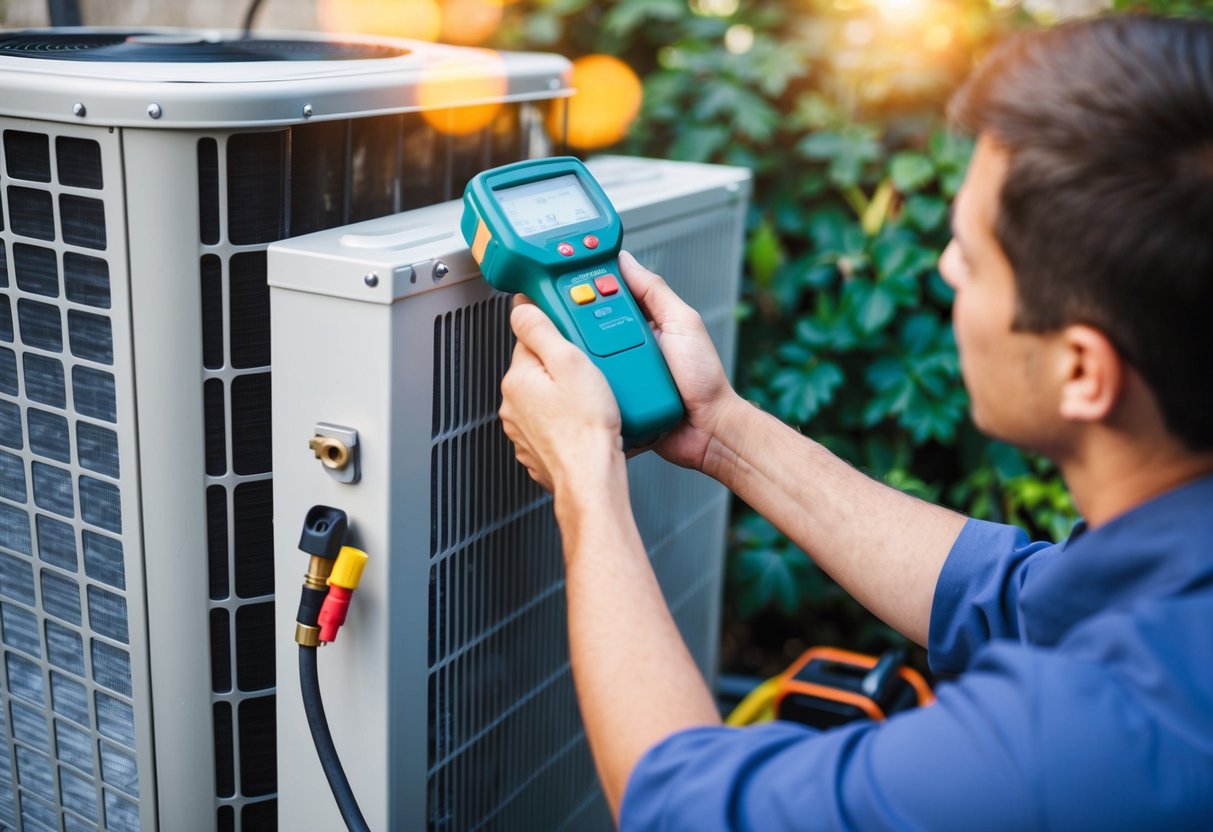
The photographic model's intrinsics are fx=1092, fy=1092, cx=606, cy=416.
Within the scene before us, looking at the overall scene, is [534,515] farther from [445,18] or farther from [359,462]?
[445,18]

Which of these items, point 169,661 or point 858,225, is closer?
point 169,661

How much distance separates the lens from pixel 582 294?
2.93 ft

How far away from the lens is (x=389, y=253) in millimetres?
831

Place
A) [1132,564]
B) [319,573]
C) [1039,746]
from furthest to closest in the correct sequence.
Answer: [319,573] < [1132,564] < [1039,746]

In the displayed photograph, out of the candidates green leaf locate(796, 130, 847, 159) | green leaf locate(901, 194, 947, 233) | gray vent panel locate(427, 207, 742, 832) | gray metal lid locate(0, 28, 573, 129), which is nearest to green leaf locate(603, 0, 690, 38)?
green leaf locate(796, 130, 847, 159)

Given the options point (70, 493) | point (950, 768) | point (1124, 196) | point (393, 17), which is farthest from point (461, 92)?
point (393, 17)

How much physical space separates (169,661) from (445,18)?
5.46 ft

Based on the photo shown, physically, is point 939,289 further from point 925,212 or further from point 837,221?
point 837,221

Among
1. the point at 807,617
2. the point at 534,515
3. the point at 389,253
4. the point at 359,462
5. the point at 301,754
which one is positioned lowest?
the point at 807,617

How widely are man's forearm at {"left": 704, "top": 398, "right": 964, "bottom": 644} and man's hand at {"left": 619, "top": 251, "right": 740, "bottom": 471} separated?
0.11 feet

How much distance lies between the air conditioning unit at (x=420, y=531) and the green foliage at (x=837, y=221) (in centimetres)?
80

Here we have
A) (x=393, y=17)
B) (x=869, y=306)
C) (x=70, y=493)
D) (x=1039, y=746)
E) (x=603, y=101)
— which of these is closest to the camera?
(x=1039, y=746)

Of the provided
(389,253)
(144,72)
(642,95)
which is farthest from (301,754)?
(642,95)

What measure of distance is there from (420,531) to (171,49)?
20.2 inches
